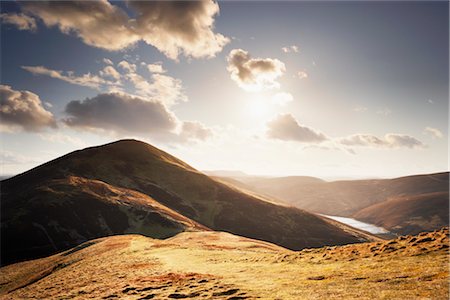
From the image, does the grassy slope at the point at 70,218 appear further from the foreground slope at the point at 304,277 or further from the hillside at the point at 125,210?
the foreground slope at the point at 304,277

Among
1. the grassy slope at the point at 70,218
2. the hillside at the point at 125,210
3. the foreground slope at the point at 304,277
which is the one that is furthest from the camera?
the hillside at the point at 125,210

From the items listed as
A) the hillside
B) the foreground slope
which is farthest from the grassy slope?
the foreground slope

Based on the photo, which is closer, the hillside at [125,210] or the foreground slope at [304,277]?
the foreground slope at [304,277]

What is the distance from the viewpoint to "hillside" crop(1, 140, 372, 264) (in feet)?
335

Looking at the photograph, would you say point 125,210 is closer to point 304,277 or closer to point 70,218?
point 70,218

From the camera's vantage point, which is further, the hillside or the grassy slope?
the hillside

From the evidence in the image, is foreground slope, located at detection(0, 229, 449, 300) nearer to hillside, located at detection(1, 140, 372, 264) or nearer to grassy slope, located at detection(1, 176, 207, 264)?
grassy slope, located at detection(1, 176, 207, 264)

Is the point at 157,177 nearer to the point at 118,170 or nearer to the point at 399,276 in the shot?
the point at 118,170

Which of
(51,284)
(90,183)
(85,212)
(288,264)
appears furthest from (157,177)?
(288,264)

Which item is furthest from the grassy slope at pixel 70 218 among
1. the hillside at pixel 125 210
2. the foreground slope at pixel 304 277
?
the foreground slope at pixel 304 277

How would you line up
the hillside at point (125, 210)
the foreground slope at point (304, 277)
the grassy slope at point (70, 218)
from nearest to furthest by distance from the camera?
the foreground slope at point (304, 277) < the grassy slope at point (70, 218) < the hillside at point (125, 210)

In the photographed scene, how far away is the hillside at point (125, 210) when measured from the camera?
10212 centimetres

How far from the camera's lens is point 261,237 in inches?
5694

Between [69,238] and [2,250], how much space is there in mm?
18999
